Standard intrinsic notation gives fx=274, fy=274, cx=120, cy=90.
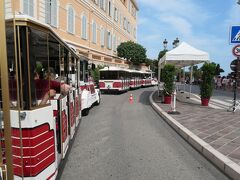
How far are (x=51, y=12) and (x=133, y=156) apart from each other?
18215 millimetres

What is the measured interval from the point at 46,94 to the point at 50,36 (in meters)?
0.83

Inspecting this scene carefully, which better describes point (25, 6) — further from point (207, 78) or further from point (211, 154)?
point (211, 154)

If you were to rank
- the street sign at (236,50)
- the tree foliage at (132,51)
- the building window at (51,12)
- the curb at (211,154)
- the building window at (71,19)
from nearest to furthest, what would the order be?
the curb at (211,154) < the street sign at (236,50) < the building window at (51,12) < the building window at (71,19) < the tree foliage at (132,51)

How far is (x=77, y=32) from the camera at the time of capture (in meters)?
27.5

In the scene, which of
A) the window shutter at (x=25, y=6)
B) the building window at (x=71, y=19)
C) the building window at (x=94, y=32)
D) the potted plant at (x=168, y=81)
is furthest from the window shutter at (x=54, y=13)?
the potted plant at (x=168, y=81)

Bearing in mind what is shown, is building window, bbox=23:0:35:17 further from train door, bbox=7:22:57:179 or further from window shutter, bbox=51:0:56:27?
train door, bbox=7:22:57:179

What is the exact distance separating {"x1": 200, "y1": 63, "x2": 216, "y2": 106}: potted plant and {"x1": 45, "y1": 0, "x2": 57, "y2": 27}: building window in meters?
12.9

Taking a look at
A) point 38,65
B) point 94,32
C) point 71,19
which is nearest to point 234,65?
point 38,65

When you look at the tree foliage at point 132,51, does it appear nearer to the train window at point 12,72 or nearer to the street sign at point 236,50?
the street sign at point 236,50

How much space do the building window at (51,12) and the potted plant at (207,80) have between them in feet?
42.4

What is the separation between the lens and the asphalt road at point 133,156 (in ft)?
15.6

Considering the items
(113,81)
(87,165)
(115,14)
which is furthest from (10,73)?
(115,14)

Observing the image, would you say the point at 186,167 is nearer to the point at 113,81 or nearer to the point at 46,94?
the point at 46,94

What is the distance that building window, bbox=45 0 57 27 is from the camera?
20.9 metres
